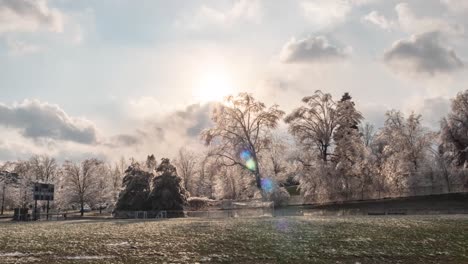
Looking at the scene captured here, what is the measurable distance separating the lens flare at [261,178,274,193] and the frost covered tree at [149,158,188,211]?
12.1 meters

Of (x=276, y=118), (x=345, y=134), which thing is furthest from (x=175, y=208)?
(x=345, y=134)

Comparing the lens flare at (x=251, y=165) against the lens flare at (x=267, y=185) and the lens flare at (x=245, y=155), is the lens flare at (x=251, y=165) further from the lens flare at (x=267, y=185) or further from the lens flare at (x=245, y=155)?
the lens flare at (x=267, y=185)

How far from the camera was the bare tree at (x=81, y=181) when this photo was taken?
82250mm

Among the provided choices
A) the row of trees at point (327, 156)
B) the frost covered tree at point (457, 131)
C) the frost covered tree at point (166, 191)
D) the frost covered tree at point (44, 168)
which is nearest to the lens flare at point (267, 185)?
the row of trees at point (327, 156)

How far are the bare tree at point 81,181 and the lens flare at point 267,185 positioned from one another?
41.4 m

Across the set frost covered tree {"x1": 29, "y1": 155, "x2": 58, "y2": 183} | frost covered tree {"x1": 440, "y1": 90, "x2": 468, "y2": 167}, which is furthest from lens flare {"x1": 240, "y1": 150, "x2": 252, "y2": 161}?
frost covered tree {"x1": 29, "y1": 155, "x2": 58, "y2": 183}

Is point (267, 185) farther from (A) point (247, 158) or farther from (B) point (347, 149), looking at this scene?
(B) point (347, 149)

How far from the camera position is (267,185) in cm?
5981

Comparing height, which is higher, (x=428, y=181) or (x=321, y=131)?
(x=321, y=131)

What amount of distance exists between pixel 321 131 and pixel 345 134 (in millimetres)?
3464

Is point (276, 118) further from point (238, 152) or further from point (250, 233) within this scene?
point (250, 233)

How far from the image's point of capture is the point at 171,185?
5569cm

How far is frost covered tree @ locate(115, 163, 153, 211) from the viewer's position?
57.3 metres

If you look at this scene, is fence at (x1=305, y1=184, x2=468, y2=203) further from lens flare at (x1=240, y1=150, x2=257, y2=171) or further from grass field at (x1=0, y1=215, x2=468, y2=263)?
grass field at (x1=0, y1=215, x2=468, y2=263)
